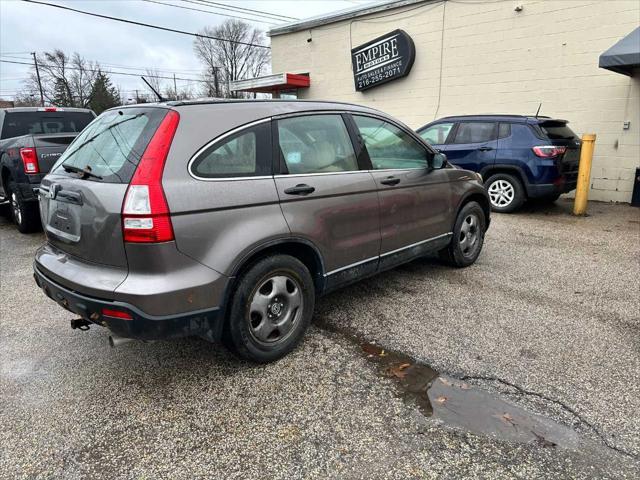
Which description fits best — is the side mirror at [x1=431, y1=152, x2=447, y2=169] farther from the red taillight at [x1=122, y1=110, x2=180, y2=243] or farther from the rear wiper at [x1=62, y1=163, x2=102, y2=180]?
the rear wiper at [x1=62, y1=163, x2=102, y2=180]

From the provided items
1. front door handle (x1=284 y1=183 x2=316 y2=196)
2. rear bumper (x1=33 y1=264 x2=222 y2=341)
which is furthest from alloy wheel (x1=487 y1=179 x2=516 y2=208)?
rear bumper (x1=33 y1=264 x2=222 y2=341)

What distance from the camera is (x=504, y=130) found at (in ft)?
27.0

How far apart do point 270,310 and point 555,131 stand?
23.1 ft

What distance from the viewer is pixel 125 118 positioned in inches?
118

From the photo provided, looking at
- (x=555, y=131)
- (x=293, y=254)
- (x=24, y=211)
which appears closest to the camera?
(x=293, y=254)

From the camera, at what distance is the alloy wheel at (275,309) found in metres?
2.99

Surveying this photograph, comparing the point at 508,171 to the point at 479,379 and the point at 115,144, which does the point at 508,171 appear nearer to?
the point at 479,379

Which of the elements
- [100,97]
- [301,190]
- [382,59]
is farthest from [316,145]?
[100,97]

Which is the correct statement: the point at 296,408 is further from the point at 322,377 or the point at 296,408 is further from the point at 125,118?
the point at 125,118

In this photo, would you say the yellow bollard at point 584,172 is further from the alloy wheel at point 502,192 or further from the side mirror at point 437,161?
the side mirror at point 437,161

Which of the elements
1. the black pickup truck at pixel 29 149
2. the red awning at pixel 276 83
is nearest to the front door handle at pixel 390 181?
the black pickup truck at pixel 29 149

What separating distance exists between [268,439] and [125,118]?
2181mm

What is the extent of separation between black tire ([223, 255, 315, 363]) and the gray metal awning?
7.78 metres

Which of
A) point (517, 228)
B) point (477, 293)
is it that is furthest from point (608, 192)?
point (477, 293)
